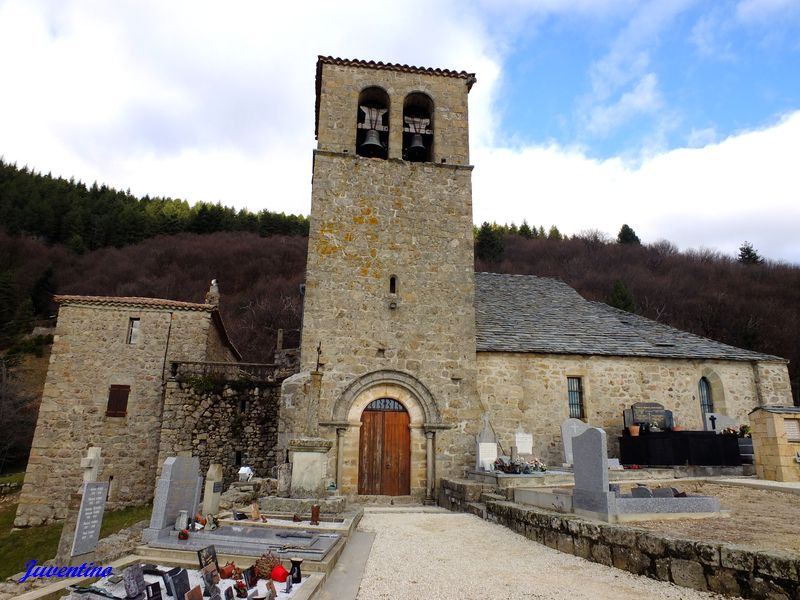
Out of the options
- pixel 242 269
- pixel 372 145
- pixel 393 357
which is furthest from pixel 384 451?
pixel 242 269

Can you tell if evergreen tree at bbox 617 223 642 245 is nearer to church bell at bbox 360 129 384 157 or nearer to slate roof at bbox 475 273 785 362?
slate roof at bbox 475 273 785 362

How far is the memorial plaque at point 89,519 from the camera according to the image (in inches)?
281

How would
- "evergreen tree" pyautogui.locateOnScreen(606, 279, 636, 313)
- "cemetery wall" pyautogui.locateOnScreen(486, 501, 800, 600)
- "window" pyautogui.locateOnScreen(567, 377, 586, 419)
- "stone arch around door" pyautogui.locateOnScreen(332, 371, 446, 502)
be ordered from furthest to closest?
"evergreen tree" pyautogui.locateOnScreen(606, 279, 636, 313) < "window" pyautogui.locateOnScreen(567, 377, 586, 419) < "stone arch around door" pyautogui.locateOnScreen(332, 371, 446, 502) < "cemetery wall" pyautogui.locateOnScreen(486, 501, 800, 600)

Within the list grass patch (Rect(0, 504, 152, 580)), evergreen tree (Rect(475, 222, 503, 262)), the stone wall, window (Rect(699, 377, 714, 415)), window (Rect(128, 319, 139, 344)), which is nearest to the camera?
the stone wall

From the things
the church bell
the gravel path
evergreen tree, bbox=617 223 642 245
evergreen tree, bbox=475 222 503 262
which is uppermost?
evergreen tree, bbox=617 223 642 245

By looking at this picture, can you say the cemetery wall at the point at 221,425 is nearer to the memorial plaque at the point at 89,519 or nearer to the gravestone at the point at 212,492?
the gravestone at the point at 212,492

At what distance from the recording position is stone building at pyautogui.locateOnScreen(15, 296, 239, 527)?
1505 centimetres

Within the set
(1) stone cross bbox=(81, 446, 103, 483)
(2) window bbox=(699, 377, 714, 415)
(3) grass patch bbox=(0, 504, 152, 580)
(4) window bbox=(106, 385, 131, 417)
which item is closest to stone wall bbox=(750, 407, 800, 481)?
(2) window bbox=(699, 377, 714, 415)

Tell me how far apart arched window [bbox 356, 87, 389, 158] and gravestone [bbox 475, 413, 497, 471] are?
8718 millimetres

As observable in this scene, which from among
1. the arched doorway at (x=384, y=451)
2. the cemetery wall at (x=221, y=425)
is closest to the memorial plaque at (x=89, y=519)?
the arched doorway at (x=384, y=451)

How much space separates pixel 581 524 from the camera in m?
6.20

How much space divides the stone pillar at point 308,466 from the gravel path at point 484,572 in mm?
1572

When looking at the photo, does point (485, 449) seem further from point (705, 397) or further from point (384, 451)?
point (705, 397)

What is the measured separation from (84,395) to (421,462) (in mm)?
11673
